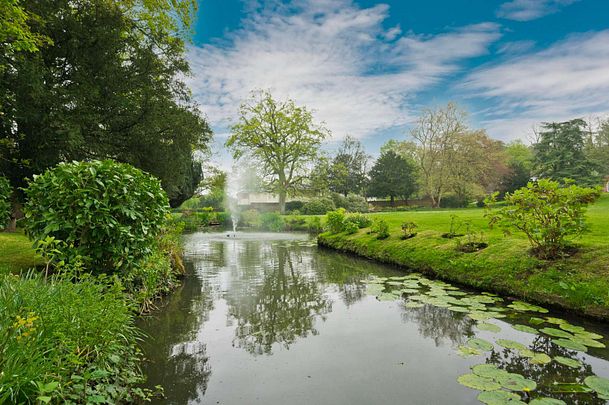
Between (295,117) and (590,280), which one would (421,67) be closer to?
(590,280)

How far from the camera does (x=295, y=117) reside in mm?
33719

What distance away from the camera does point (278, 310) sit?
562 centimetres

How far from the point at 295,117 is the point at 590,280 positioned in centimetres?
3098

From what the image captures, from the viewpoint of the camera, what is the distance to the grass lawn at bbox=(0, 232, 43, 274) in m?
6.00

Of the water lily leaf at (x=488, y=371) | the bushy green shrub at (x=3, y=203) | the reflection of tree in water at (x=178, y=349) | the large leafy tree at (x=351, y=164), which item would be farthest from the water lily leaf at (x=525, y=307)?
the large leafy tree at (x=351, y=164)

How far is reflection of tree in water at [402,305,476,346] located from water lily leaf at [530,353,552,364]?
30.4 inches

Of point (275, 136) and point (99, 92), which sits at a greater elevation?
point (275, 136)

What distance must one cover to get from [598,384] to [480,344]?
1.14 m

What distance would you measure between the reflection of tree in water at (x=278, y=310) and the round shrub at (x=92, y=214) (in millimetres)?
1972

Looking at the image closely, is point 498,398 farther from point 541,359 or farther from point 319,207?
point 319,207

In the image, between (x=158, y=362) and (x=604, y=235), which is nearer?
(x=158, y=362)

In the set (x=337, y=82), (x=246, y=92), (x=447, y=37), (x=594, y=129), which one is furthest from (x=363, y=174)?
(x=447, y=37)

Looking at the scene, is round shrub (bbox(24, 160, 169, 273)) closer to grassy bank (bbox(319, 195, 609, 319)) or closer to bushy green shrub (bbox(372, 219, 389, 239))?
grassy bank (bbox(319, 195, 609, 319))

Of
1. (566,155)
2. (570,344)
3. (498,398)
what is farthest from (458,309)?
(566,155)
